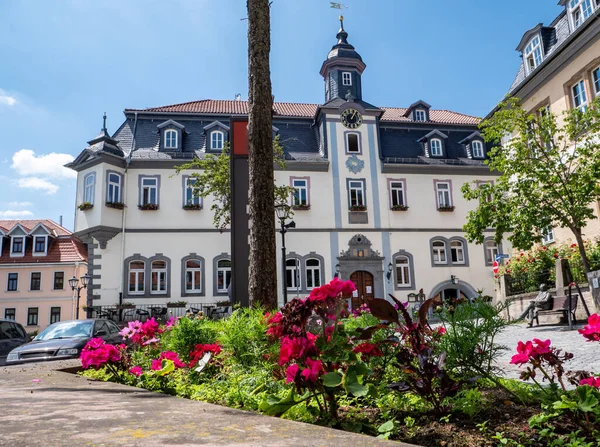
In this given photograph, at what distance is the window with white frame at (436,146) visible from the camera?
1165 inches

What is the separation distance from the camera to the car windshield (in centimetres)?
935

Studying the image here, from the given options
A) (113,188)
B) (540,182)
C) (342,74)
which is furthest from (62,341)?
(342,74)

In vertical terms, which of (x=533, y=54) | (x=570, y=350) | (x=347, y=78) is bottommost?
(x=570, y=350)

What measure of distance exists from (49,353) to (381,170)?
22247 millimetres

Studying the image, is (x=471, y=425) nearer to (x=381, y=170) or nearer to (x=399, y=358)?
(x=399, y=358)

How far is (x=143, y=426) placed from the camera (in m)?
1.81

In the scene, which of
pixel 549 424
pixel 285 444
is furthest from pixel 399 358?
pixel 285 444

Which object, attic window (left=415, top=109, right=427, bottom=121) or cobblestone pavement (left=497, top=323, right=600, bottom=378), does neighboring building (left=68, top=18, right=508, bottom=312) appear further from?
cobblestone pavement (left=497, top=323, right=600, bottom=378)

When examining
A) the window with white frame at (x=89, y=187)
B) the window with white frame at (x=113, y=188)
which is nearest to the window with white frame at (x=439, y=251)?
the window with white frame at (x=113, y=188)

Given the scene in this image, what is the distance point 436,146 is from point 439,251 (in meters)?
6.53

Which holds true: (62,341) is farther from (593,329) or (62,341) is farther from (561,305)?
(561,305)

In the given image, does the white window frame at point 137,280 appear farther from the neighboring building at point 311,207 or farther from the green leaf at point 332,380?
the green leaf at point 332,380

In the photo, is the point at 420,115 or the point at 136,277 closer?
the point at 136,277

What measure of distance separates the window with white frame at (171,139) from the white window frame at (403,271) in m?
13.8
